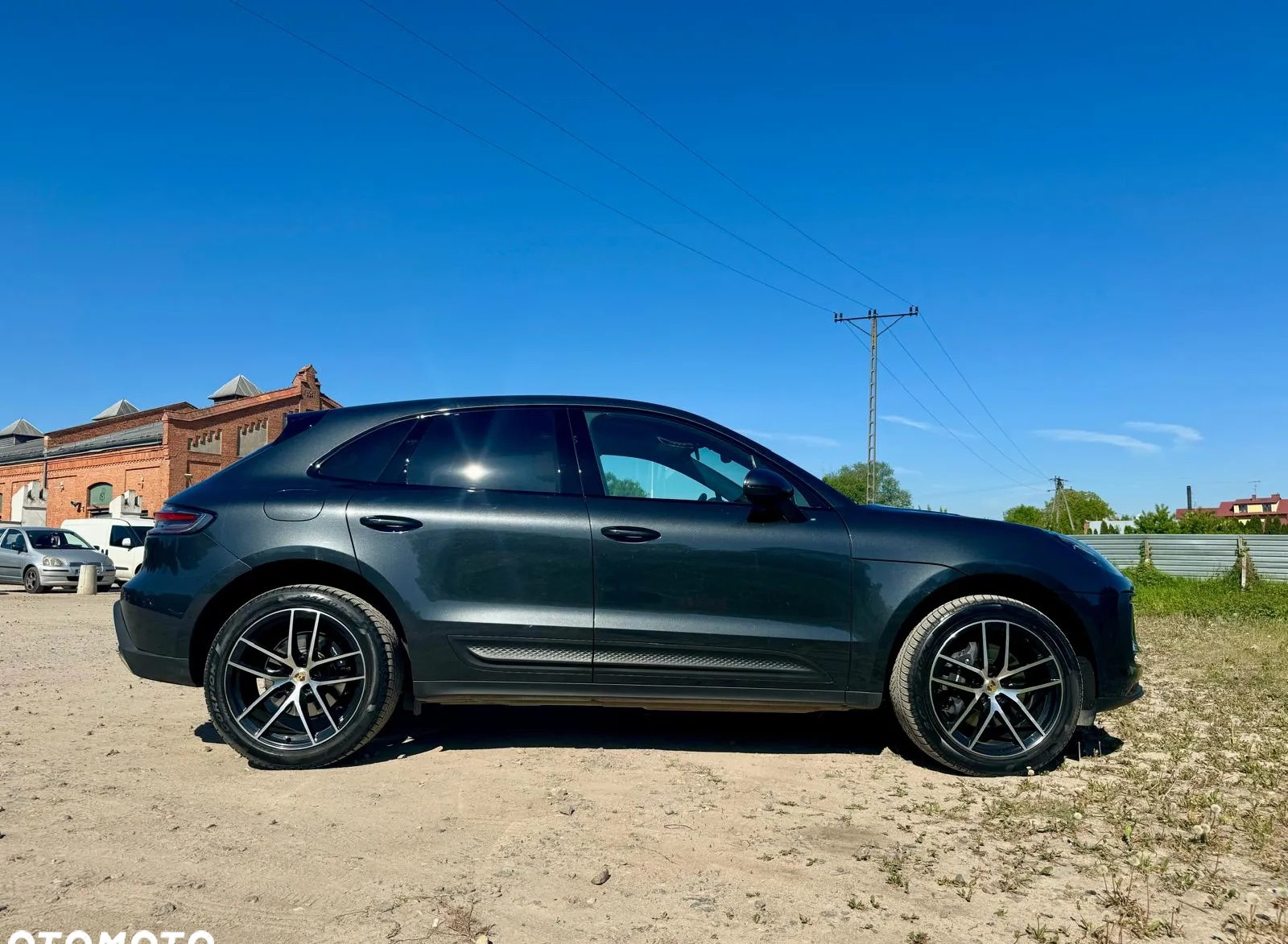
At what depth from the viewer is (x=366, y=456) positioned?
4129mm

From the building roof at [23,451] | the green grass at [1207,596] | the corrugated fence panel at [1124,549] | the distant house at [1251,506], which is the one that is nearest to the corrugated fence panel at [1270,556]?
the green grass at [1207,596]

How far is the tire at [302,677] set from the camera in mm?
3729

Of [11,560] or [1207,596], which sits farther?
[11,560]

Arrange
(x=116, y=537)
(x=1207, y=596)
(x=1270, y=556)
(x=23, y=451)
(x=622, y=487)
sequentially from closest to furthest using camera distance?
(x=622, y=487) < (x=1207, y=596) < (x=1270, y=556) < (x=116, y=537) < (x=23, y=451)

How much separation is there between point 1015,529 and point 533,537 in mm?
2310

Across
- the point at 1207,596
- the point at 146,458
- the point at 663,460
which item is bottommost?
the point at 1207,596

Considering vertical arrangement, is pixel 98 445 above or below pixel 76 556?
above

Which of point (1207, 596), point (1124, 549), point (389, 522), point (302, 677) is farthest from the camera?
point (1124, 549)

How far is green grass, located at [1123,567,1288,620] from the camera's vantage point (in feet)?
47.5

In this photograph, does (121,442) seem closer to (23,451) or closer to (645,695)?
(23,451)

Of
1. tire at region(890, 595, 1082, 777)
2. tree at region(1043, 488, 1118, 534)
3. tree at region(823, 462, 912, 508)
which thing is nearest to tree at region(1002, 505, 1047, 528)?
tree at region(1043, 488, 1118, 534)

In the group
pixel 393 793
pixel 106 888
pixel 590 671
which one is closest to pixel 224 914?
pixel 106 888

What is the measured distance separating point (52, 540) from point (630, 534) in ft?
70.3

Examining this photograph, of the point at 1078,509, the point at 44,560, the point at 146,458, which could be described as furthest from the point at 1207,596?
the point at 1078,509
